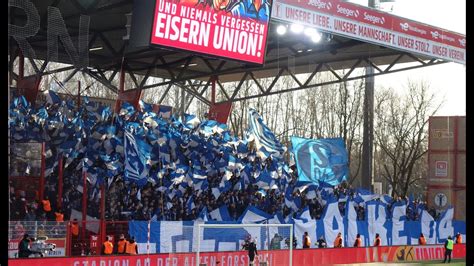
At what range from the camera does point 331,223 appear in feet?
106

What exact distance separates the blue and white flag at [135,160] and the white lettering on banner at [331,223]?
7.73m

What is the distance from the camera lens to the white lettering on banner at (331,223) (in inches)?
1259

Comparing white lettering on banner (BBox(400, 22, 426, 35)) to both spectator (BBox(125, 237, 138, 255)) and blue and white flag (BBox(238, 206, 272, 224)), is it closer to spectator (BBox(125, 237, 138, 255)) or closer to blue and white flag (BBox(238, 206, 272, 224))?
blue and white flag (BBox(238, 206, 272, 224))

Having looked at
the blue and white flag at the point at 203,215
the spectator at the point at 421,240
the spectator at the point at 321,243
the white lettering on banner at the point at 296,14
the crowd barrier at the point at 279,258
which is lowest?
the crowd barrier at the point at 279,258

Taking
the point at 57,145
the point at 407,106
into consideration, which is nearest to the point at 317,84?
the point at 57,145

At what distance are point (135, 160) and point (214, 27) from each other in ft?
17.6

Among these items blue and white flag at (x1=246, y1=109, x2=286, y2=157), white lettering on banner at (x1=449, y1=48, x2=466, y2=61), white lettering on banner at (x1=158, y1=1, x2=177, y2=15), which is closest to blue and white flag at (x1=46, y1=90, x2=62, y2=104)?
white lettering on banner at (x1=158, y1=1, x2=177, y2=15)

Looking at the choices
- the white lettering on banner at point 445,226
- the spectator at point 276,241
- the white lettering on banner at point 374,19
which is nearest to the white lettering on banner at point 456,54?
the white lettering on banner at point 374,19

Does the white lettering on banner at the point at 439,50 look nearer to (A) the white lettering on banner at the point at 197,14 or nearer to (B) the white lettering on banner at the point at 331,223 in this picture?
(B) the white lettering on banner at the point at 331,223

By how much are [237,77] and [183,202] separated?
11344 millimetres

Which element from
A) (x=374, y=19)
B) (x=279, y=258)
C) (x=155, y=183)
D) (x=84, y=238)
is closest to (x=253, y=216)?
(x=279, y=258)

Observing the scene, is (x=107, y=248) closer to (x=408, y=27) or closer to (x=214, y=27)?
(x=214, y=27)

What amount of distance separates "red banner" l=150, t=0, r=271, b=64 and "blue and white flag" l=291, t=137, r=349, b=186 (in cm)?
616

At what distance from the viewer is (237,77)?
3900 cm
